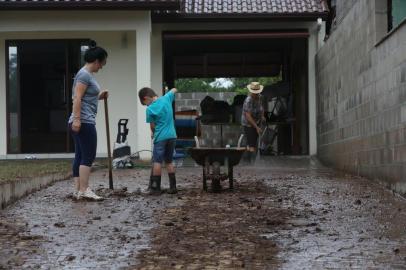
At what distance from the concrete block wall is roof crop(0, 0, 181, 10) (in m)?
3.76

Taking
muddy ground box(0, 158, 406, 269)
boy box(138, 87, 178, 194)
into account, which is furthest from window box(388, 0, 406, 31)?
boy box(138, 87, 178, 194)

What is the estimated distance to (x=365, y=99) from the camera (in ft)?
31.3

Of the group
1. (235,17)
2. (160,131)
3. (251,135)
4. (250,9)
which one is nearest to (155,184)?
(160,131)

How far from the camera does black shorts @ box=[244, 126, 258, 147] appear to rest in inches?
493

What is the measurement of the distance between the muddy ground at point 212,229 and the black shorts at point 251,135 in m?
3.55

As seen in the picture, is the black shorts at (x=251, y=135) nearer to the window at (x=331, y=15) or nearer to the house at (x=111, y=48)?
the house at (x=111, y=48)

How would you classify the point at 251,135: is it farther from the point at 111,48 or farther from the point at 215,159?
the point at 111,48

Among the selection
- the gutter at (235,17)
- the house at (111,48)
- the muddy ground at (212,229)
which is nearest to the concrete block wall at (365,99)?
the muddy ground at (212,229)

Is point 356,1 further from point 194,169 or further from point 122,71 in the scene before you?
point 122,71

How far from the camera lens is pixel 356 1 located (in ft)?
34.1

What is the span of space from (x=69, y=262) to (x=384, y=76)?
206 inches

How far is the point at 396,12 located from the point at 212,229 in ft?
15.1

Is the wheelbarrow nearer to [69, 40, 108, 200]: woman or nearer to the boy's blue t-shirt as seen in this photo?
the boy's blue t-shirt

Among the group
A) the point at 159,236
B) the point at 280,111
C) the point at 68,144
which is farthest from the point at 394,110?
the point at 280,111
